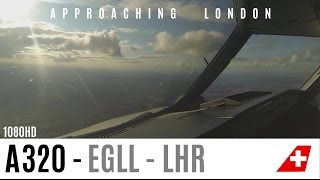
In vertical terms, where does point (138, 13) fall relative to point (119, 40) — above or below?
above

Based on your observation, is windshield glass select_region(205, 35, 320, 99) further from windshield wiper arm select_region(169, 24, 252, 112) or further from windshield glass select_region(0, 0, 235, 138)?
windshield glass select_region(0, 0, 235, 138)

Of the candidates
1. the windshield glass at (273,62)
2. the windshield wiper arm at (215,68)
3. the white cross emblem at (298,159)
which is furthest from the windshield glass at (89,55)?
the white cross emblem at (298,159)

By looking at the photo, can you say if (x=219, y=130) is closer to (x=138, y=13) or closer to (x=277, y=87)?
(x=277, y=87)

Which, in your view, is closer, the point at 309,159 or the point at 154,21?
the point at 154,21

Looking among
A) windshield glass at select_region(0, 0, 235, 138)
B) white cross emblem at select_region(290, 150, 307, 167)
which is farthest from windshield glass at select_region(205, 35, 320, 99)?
white cross emblem at select_region(290, 150, 307, 167)

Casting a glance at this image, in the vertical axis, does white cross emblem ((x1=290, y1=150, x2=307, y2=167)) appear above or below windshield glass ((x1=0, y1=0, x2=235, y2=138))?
below

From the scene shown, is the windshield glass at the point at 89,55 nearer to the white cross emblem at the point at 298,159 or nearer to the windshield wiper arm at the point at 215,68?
the windshield wiper arm at the point at 215,68

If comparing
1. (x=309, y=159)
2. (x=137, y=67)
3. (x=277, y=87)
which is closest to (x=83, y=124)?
(x=137, y=67)
